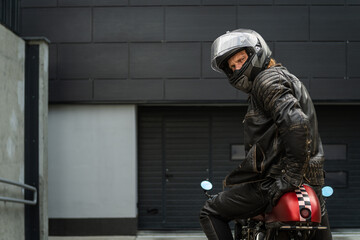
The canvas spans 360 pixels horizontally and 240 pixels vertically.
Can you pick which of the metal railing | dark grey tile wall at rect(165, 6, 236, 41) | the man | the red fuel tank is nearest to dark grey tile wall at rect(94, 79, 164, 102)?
dark grey tile wall at rect(165, 6, 236, 41)

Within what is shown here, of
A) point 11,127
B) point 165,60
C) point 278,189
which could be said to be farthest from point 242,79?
point 165,60

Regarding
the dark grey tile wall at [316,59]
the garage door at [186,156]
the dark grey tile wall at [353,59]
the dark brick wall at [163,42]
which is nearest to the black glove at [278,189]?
the dark brick wall at [163,42]

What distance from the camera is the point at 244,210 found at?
339cm

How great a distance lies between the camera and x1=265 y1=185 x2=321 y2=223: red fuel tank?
9.41ft

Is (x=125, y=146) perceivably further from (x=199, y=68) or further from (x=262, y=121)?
(x=262, y=121)

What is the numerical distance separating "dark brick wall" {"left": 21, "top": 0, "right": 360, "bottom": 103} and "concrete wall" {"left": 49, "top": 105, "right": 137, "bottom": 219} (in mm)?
368

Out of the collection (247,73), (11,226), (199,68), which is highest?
(199,68)

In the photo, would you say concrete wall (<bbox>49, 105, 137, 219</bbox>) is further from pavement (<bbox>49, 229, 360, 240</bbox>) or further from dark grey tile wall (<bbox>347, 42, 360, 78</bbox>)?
dark grey tile wall (<bbox>347, 42, 360, 78</bbox>)

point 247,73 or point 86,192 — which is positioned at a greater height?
point 247,73

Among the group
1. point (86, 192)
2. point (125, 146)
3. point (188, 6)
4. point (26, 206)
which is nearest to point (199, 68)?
point (188, 6)

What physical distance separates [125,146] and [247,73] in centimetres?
570

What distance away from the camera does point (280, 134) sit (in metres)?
2.97

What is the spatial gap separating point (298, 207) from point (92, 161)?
20.7 feet

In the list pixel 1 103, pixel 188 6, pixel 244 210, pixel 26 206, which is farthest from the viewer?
pixel 188 6
